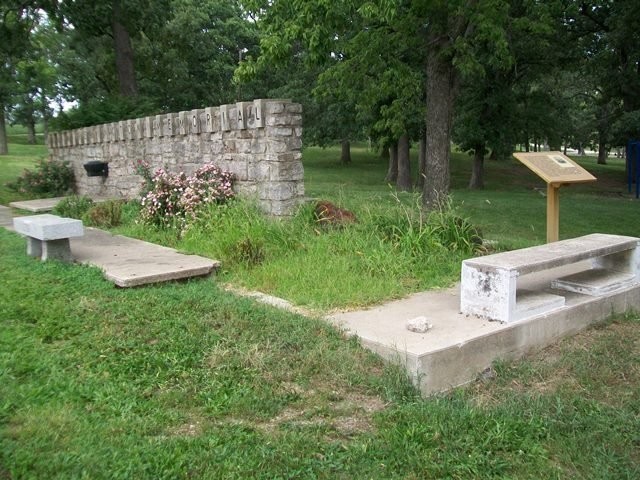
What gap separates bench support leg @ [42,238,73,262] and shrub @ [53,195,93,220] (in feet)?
12.7

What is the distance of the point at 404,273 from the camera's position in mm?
5902

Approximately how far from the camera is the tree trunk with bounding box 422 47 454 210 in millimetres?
11961

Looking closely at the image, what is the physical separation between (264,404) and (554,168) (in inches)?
166

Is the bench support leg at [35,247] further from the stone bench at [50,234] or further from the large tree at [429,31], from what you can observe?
the large tree at [429,31]

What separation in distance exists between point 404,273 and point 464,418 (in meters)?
2.65

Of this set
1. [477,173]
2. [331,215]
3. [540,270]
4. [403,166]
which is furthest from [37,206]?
[477,173]

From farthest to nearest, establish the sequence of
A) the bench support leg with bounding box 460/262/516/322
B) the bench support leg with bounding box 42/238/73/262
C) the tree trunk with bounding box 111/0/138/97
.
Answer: the tree trunk with bounding box 111/0/138/97
the bench support leg with bounding box 42/238/73/262
the bench support leg with bounding box 460/262/516/322

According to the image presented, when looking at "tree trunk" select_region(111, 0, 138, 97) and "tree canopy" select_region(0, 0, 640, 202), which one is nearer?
"tree canopy" select_region(0, 0, 640, 202)

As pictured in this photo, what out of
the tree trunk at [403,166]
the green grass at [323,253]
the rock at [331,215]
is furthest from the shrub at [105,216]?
the tree trunk at [403,166]

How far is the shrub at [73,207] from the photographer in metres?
10.3

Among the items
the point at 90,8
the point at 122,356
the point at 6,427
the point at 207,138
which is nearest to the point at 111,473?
the point at 6,427

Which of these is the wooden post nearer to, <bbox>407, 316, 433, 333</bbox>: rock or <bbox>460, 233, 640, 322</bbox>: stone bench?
<bbox>460, 233, 640, 322</bbox>: stone bench

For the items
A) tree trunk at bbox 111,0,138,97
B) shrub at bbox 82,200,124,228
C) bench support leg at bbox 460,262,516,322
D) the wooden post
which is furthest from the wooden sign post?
tree trunk at bbox 111,0,138,97

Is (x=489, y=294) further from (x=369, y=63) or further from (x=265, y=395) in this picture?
(x=369, y=63)
